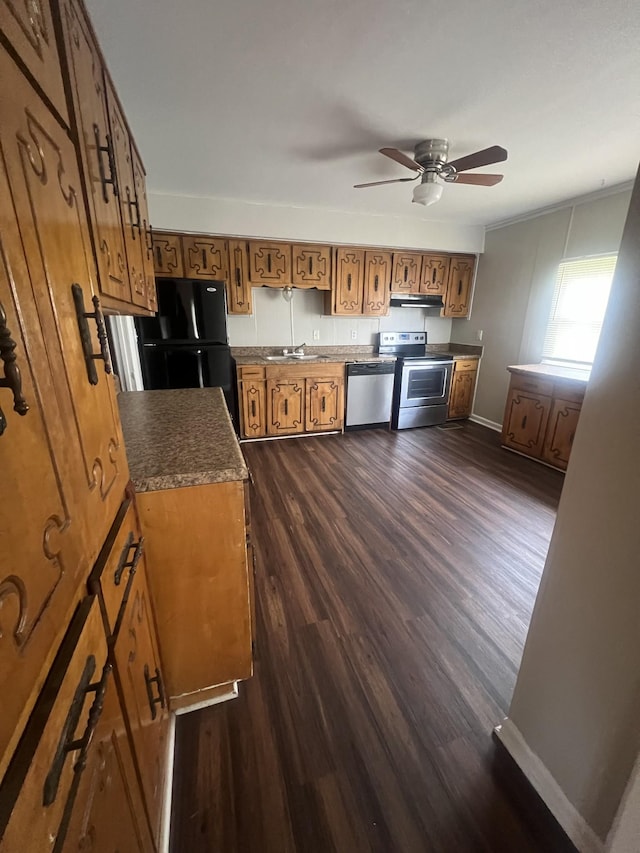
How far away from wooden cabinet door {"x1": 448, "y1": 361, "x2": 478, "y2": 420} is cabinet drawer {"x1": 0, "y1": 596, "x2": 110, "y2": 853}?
4738 mm

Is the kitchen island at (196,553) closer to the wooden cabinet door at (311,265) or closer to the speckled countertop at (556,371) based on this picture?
the wooden cabinet door at (311,265)

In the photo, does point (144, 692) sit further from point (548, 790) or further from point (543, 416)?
point (543, 416)

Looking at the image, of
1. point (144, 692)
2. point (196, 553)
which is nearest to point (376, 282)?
point (196, 553)

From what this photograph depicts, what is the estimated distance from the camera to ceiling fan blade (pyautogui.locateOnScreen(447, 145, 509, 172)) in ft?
6.53

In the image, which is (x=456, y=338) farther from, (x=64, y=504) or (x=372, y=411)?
(x=64, y=504)

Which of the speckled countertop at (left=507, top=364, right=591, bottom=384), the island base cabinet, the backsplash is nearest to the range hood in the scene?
the backsplash

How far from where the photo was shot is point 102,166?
3.23ft

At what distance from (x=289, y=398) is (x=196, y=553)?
3.00 m

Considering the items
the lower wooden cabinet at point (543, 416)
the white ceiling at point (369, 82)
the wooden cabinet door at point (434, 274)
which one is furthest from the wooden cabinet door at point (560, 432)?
the wooden cabinet door at point (434, 274)

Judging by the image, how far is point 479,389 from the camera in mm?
4781

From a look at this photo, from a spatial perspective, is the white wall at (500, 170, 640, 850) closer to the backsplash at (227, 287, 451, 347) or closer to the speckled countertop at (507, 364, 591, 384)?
the speckled countertop at (507, 364, 591, 384)

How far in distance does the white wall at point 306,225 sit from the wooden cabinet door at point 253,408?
1.58m

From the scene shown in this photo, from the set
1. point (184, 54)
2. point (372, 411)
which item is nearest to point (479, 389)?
point (372, 411)

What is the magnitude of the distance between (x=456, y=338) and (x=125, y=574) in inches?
206
